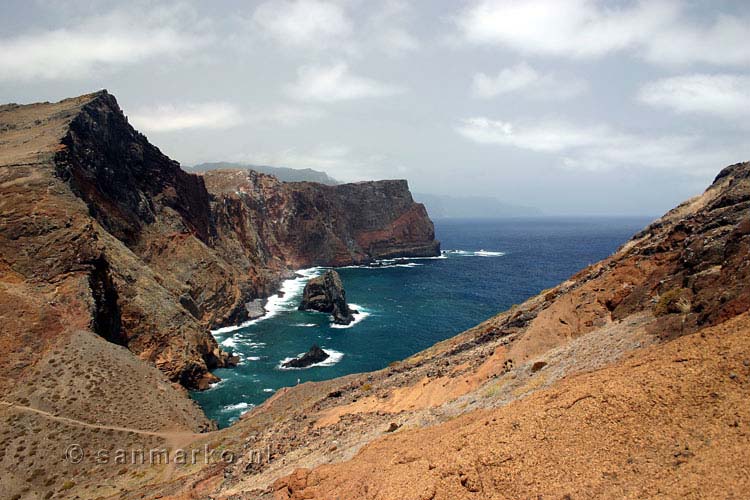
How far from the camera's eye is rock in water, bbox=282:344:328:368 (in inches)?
2387

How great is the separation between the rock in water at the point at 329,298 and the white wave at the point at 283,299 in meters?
5.47

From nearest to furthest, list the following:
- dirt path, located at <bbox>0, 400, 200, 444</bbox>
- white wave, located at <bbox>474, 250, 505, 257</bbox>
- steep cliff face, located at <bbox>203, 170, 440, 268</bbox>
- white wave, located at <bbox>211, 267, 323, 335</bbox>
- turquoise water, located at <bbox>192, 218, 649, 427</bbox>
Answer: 1. dirt path, located at <bbox>0, 400, 200, 444</bbox>
2. turquoise water, located at <bbox>192, 218, 649, 427</bbox>
3. white wave, located at <bbox>211, 267, 323, 335</bbox>
4. steep cliff face, located at <bbox>203, 170, 440, 268</bbox>
5. white wave, located at <bbox>474, 250, 505, 257</bbox>

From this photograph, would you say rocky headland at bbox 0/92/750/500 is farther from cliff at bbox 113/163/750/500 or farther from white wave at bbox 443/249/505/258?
white wave at bbox 443/249/505/258

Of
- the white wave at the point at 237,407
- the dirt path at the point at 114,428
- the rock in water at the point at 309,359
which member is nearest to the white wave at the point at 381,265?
the rock in water at the point at 309,359

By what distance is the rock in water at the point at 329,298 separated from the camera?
83438mm

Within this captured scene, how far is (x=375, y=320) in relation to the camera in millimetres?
84188

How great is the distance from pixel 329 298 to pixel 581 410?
79865mm

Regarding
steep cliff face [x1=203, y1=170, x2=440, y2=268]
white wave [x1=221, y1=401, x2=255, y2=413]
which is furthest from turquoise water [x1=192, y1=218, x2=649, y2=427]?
steep cliff face [x1=203, y1=170, x2=440, y2=268]

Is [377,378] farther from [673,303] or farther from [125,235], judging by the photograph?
[125,235]

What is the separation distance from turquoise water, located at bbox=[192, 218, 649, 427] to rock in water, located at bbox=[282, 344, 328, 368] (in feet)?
3.90

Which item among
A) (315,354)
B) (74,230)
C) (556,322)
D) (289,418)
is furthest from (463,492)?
(315,354)

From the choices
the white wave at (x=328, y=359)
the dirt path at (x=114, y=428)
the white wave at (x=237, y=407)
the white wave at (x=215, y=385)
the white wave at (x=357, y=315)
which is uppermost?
the dirt path at (x=114, y=428)

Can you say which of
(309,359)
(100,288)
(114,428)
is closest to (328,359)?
(309,359)

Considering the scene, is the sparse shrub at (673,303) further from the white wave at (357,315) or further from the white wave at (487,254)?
the white wave at (487,254)
